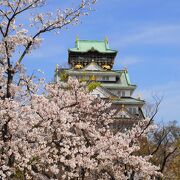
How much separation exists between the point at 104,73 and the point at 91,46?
987 centimetres

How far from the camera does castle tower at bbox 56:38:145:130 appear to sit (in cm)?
5242

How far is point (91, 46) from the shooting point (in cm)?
6762

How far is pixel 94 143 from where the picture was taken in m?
14.0

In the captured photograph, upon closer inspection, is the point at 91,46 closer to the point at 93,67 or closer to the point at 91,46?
the point at 91,46

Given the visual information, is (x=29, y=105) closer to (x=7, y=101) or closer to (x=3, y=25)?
(x=7, y=101)

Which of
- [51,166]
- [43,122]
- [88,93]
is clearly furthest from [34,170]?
[88,93]

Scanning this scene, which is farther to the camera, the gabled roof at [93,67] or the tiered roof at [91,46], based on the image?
the tiered roof at [91,46]

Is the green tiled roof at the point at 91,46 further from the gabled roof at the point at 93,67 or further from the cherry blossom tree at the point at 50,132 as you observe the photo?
the cherry blossom tree at the point at 50,132

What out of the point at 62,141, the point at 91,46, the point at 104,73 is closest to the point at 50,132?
the point at 62,141

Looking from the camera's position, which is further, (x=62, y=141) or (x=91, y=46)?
(x=91, y=46)

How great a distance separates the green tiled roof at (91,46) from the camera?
216ft

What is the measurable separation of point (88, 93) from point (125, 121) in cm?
2536

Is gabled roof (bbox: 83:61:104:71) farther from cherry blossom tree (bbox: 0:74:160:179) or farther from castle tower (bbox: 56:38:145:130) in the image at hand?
cherry blossom tree (bbox: 0:74:160:179)

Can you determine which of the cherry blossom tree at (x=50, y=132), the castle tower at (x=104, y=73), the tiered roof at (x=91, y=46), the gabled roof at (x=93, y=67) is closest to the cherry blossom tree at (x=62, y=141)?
the cherry blossom tree at (x=50, y=132)
